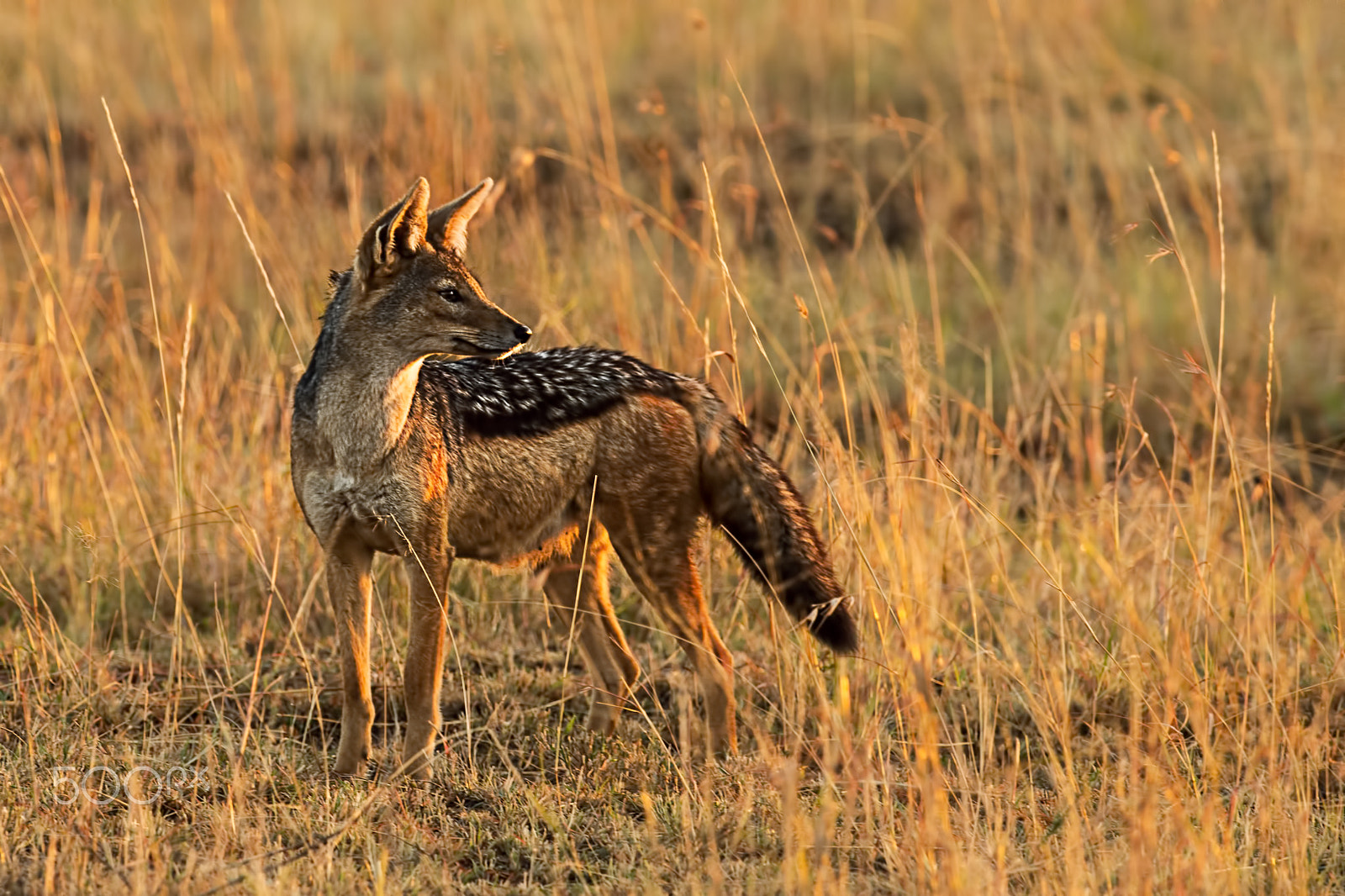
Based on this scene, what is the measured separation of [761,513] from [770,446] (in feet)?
6.70

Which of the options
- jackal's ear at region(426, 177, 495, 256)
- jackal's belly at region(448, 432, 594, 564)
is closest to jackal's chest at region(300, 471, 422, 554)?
jackal's belly at region(448, 432, 594, 564)

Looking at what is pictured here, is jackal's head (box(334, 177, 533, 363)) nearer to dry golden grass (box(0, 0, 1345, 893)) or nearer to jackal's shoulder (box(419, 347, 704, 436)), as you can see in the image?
jackal's shoulder (box(419, 347, 704, 436))

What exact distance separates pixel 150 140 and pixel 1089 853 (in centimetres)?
769

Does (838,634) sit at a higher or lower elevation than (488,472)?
lower

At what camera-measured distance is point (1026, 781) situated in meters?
4.66

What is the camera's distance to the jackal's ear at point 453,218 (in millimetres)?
4777

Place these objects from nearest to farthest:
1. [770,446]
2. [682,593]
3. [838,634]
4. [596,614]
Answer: [838,634], [682,593], [596,614], [770,446]

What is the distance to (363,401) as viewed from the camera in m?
4.61

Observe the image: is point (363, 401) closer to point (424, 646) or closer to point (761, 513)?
point (424, 646)

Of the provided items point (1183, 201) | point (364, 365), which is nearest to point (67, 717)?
point (364, 365)

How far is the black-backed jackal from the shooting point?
4605mm

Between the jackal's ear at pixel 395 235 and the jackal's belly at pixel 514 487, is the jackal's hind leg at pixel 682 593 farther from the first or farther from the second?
the jackal's ear at pixel 395 235

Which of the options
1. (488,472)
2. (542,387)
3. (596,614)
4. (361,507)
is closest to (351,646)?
(361,507)

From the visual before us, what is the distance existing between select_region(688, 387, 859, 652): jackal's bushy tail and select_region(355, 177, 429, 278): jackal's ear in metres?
1.01
